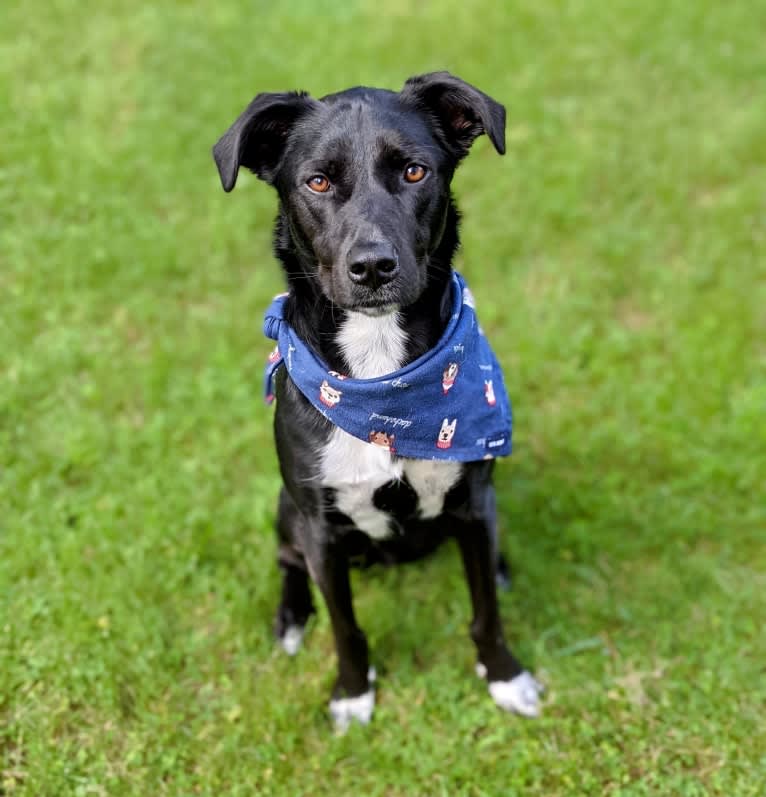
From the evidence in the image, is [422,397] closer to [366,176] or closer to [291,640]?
[366,176]

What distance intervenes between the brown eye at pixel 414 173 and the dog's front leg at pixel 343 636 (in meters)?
1.29

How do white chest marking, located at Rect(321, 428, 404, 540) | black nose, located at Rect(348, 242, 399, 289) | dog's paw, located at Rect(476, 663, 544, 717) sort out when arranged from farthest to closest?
1. dog's paw, located at Rect(476, 663, 544, 717)
2. white chest marking, located at Rect(321, 428, 404, 540)
3. black nose, located at Rect(348, 242, 399, 289)

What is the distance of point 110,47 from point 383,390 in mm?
5293

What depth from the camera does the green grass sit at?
3.25 m

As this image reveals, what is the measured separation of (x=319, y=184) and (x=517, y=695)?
2.17 meters

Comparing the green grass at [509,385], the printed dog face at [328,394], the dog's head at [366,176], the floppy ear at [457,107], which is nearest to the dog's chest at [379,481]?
the printed dog face at [328,394]

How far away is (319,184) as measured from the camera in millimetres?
2635

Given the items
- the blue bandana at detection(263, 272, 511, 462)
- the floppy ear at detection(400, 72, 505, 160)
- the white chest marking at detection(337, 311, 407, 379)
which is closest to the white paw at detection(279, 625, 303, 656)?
the blue bandana at detection(263, 272, 511, 462)

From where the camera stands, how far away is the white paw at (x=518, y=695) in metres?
3.32

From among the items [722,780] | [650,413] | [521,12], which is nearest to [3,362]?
[650,413]

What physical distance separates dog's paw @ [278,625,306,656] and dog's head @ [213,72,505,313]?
1.67 m

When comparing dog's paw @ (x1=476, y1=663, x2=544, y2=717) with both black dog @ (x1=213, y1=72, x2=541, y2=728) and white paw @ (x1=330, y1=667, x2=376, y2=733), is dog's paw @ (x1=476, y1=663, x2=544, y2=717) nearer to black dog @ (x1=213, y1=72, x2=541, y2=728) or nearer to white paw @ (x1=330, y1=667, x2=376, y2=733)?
black dog @ (x1=213, y1=72, x2=541, y2=728)

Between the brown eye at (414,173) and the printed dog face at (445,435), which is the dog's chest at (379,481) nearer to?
the printed dog face at (445,435)

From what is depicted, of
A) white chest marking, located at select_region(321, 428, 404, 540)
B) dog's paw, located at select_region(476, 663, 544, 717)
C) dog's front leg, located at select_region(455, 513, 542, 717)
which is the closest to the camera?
white chest marking, located at select_region(321, 428, 404, 540)
